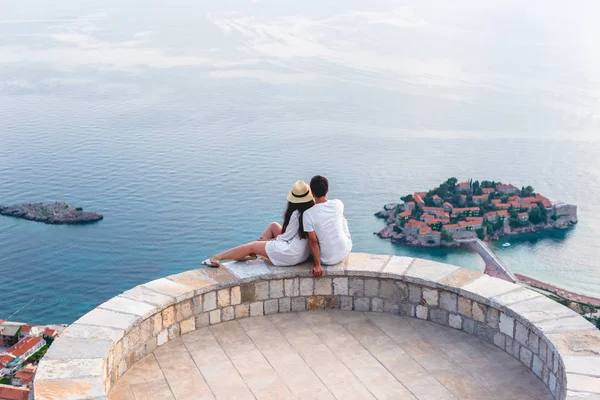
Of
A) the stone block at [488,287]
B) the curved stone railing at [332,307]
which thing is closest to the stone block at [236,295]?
the curved stone railing at [332,307]

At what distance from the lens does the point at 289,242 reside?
4.58 metres

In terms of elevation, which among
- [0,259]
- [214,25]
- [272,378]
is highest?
[214,25]

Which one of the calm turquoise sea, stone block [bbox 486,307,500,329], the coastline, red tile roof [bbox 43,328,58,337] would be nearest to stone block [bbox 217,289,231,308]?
stone block [bbox 486,307,500,329]

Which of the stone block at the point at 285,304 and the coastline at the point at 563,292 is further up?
the stone block at the point at 285,304

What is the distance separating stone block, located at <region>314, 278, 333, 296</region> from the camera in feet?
15.2

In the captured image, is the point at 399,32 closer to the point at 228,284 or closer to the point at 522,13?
the point at 522,13

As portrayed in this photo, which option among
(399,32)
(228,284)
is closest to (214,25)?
(399,32)

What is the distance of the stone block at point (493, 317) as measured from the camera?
418cm

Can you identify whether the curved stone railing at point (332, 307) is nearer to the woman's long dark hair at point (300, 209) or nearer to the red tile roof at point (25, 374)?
the woman's long dark hair at point (300, 209)

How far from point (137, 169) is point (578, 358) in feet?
156

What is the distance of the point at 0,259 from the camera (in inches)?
1554

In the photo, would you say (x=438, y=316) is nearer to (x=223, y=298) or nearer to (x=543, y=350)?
(x=543, y=350)

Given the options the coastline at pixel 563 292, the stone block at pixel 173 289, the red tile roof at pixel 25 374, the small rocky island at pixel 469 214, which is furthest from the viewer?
the small rocky island at pixel 469 214

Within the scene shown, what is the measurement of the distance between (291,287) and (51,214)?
42007 millimetres
